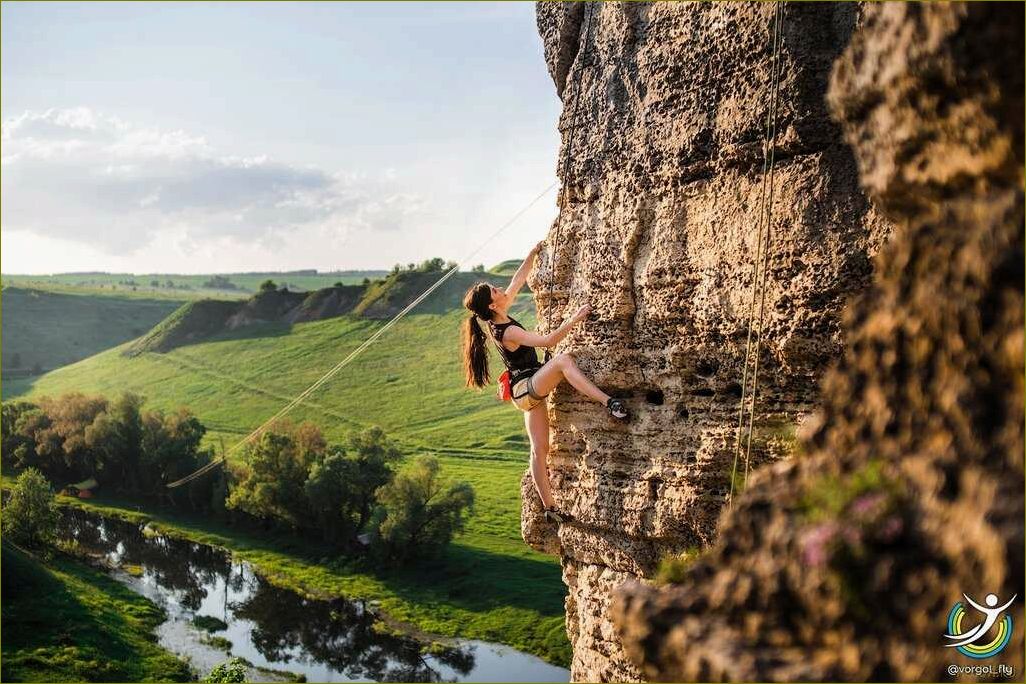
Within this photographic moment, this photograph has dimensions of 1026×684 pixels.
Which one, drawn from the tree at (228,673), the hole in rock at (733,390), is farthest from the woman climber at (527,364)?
the tree at (228,673)

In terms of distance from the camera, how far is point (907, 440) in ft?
12.5

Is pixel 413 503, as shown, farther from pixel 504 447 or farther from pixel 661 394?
pixel 661 394

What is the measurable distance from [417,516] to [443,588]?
12.5 ft

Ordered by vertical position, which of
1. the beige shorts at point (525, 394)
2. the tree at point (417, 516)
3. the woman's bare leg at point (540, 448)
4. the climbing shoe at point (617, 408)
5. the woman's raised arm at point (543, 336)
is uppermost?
the woman's raised arm at point (543, 336)

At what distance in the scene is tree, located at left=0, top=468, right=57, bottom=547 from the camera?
45.8 meters

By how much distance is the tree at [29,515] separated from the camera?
45.8 meters

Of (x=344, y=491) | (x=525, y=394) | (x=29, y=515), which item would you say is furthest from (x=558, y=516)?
(x=29, y=515)

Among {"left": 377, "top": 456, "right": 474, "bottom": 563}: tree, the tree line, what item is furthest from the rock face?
the tree line

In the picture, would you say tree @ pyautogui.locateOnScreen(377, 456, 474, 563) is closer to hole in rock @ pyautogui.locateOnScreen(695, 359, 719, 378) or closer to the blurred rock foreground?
the blurred rock foreground

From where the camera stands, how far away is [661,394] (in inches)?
333

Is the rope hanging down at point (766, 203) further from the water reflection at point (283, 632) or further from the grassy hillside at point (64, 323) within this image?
the grassy hillside at point (64, 323)

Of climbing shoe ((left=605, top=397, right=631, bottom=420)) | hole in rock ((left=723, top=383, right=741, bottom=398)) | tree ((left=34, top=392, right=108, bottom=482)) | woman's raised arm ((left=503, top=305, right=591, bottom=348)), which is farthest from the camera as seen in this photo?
tree ((left=34, top=392, right=108, bottom=482))

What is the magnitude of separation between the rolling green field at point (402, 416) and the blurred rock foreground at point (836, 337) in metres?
30.8

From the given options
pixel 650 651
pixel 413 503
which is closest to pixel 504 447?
pixel 413 503
